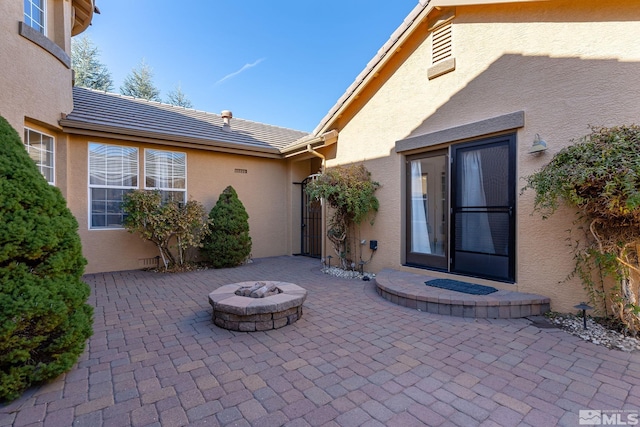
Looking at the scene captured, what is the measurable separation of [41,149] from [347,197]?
22.6 feet

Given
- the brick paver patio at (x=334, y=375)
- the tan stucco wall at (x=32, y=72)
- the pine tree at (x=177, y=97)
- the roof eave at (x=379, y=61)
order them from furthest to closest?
1. the pine tree at (x=177, y=97)
2. the roof eave at (x=379, y=61)
3. the tan stucco wall at (x=32, y=72)
4. the brick paver patio at (x=334, y=375)

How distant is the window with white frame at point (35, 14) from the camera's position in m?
5.73

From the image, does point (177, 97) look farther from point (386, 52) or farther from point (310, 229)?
point (386, 52)

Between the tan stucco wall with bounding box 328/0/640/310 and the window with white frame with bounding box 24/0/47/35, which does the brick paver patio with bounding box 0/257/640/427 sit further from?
the window with white frame with bounding box 24/0/47/35

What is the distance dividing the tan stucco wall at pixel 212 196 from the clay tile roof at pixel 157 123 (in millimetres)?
468

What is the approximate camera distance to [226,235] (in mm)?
8344

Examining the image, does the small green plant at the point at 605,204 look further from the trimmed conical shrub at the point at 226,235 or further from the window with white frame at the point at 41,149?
the window with white frame at the point at 41,149

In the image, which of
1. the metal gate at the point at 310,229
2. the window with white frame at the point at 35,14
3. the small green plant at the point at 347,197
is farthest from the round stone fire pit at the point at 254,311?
the window with white frame at the point at 35,14

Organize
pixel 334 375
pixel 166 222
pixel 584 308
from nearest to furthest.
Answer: pixel 334 375 < pixel 584 308 < pixel 166 222

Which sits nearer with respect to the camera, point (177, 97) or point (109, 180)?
point (109, 180)

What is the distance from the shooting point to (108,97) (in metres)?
9.32

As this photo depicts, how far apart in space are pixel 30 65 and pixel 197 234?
15.7ft

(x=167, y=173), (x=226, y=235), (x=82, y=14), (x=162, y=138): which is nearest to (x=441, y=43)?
(x=226, y=235)

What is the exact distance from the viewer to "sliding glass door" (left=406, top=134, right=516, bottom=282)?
5.13 metres
